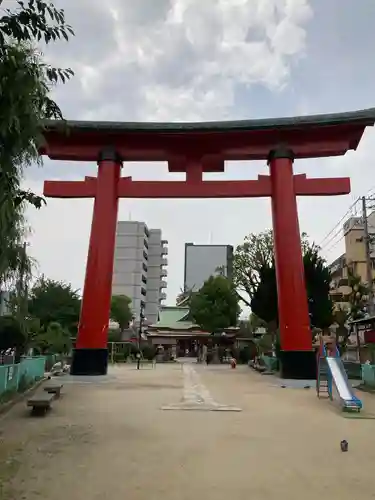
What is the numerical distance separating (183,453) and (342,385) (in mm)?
6075

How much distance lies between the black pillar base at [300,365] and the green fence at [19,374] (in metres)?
8.31

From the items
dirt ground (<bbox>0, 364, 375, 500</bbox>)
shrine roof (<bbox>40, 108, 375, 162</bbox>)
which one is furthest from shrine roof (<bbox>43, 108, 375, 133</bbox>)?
dirt ground (<bbox>0, 364, 375, 500</bbox>)

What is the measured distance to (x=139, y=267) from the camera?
7488 cm

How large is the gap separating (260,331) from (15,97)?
141 feet

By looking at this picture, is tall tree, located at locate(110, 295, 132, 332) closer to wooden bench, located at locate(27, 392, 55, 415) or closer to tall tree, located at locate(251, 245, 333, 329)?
tall tree, located at locate(251, 245, 333, 329)

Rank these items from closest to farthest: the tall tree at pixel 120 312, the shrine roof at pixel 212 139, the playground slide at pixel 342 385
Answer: the playground slide at pixel 342 385
the shrine roof at pixel 212 139
the tall tree at pixel 120 312

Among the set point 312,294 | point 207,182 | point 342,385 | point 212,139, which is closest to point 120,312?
point 312,294

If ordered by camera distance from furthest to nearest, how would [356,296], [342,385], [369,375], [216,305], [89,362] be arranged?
1. [216,305]
2. [356,296]
3. [89,362]
4. [369,375]
5. [342,385]

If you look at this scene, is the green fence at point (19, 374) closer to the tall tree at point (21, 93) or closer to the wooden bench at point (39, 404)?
the wooden bench at point (39, 404)

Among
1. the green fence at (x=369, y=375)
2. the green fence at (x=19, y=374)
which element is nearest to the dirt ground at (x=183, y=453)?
the green fence at (x=19, y=374)

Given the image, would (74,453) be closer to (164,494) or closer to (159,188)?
(164,494)

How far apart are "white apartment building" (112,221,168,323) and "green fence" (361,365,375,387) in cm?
5636

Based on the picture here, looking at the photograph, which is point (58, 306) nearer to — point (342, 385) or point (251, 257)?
point (251, 257)

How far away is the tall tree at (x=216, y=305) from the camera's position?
129 feet
